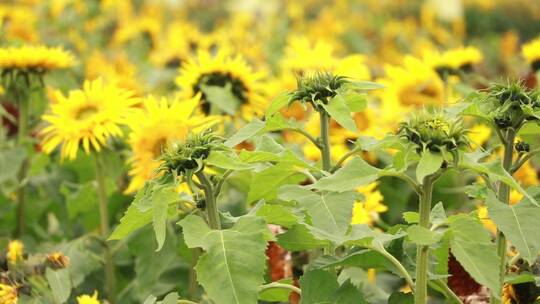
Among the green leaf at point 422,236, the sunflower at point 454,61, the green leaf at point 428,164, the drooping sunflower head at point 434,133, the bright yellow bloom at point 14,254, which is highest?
the sunflower at point 454,61

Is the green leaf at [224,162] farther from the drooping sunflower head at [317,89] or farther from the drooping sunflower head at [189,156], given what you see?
the drooping sunflower head at [317,89]

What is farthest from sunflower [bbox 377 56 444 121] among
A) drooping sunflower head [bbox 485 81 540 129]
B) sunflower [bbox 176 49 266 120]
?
drooping sunflower head [bbox 485 81 540 129]

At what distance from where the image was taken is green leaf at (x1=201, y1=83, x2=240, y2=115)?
1.67m

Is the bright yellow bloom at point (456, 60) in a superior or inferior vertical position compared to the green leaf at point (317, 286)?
superior

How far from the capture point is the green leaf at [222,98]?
1670 millimetres

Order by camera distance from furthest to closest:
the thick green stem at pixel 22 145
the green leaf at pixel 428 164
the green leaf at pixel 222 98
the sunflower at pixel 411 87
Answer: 1. the sunflower at pixel 411 87
2. the thick green stem at pixel 22 145
3. the green leaf at pixel 222 98
4. the green leaf at pixel 428 164

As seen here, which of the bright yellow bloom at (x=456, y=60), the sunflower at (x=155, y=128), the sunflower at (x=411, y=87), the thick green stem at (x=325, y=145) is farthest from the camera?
the sunflower at (x=411, y=87)

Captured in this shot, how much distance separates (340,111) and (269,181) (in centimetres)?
11

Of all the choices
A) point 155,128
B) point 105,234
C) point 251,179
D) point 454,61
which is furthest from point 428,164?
point 454,61

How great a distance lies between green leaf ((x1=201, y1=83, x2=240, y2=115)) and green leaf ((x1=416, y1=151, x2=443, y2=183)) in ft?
2.64

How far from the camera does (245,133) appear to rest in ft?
3.44

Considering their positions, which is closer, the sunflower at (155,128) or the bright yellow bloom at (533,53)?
the sunflower at (155,128)

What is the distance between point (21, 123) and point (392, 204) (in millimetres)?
772

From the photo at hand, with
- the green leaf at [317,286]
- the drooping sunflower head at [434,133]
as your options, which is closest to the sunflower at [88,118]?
the green leaf at [317,286]
